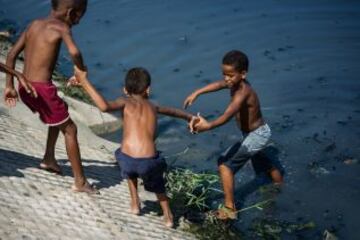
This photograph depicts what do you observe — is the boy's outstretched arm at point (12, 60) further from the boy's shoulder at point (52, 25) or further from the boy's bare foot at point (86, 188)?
the boy's bare foot at point (86, 188)

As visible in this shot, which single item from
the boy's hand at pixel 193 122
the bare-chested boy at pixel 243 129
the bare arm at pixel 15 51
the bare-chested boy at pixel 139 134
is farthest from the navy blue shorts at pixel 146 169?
the bare arm at pixel 15 51

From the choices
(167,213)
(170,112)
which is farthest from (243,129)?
(167,213)

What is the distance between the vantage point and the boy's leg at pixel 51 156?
500cm

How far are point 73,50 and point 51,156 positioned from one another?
1.34 metres

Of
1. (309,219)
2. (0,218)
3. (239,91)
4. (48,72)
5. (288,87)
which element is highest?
(48,72)

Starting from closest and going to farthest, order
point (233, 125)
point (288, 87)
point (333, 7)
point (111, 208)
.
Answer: point (111, 208) < point (233, 125) < point (288, 87) < point (333, 7)

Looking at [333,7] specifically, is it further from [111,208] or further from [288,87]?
[111,208]

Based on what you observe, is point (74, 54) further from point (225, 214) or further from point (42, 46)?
point (225, 214)

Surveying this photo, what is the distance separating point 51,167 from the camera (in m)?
5.14

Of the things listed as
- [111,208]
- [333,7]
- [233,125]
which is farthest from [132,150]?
[333,7]

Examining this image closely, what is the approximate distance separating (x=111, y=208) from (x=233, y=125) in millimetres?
3018

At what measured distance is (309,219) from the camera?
5.51 m

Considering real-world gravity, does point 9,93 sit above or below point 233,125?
above

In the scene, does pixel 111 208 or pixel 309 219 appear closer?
pixel 111 208
